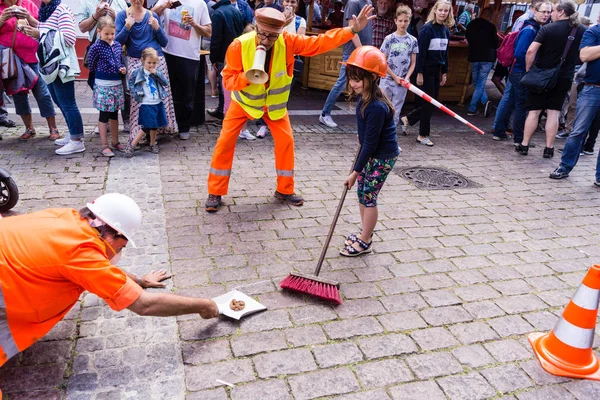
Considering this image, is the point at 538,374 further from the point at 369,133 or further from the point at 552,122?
the point at 552,122

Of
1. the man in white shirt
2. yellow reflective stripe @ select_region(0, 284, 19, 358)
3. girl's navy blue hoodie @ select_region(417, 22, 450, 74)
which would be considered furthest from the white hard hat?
girl's navy blue hoodie @ select_region(417, 22, 450, 74)

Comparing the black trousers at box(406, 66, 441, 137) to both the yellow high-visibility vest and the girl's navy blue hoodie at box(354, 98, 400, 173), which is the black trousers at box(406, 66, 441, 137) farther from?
the girl's navy blue hoodie at box(354, 98, 400, 173)

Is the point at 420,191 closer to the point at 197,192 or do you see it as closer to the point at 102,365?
the point at 197,192

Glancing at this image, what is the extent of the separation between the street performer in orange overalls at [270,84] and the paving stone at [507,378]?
8.24 ft

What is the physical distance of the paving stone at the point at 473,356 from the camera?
2.76 m

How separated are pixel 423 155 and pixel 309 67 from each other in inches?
182

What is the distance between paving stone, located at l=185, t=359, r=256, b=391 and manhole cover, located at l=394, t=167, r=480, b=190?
3.51 meters

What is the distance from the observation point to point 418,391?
99.3 inches

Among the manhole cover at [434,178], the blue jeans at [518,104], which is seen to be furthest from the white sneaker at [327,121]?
the blue jeans at [518,104]

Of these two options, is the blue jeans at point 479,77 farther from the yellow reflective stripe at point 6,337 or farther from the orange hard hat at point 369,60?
the yellow reflective stripe at point 6,337

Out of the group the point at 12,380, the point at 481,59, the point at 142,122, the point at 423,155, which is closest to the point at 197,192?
the point at 142,122

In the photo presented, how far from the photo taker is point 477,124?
8852mm

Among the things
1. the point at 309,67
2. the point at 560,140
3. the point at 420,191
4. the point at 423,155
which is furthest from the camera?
the point at 309,67

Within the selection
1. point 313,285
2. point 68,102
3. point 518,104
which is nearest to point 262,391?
point 313,285
